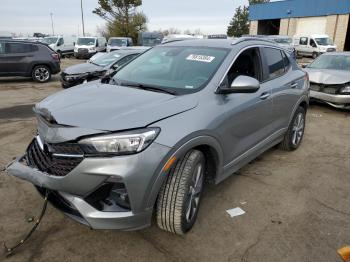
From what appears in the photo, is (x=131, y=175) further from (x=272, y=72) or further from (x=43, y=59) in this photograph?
(x=43, y=59)

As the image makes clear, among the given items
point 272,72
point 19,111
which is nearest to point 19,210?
point 272,72

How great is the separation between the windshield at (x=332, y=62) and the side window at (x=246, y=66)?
6030 mm

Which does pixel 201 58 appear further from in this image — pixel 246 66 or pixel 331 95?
pixel 331 95

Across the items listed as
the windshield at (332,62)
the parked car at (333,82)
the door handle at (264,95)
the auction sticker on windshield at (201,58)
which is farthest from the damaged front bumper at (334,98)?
the auction sticker on windshield at (201,58)

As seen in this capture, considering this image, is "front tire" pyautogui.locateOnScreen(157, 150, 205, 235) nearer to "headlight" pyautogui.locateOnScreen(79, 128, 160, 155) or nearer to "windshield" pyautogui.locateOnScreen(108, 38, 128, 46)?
"headlight" pyautogui.locateOnScreen(79, 128, 160, 155)

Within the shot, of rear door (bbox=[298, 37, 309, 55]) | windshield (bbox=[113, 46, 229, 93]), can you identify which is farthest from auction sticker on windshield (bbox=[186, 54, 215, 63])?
rear door (bbox=[298, 37, 309, 55])

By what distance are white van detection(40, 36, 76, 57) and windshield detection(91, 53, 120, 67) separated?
18402mm

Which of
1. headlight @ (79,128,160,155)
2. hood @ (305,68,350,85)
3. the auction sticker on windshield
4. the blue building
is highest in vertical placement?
the blue building

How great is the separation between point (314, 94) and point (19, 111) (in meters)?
7.33

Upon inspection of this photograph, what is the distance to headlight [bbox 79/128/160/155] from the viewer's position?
95.4 inches

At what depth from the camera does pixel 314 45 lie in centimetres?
2994

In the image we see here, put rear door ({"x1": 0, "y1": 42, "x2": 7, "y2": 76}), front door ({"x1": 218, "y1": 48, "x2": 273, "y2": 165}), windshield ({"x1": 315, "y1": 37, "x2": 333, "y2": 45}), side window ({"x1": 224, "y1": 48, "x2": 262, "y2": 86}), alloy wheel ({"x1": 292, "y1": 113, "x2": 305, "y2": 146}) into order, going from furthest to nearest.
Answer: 1. windshield ({"x1": 315, "y1": 37, "x2": 333, "y2": 45})
2. rear door ({"x1": 0, "y1": 42, "x2": 7, "y2": 76})
3. alloy wheel ({"x1": 292, "y1": 113, "x2": 305, "y2": 146})
4. side window ({"x1": 224, "y1": 48, "x2": 262, "y2": 86})
5. front door ({"x1": 218, "y1": 48, "x2": 273, "y2": 165})

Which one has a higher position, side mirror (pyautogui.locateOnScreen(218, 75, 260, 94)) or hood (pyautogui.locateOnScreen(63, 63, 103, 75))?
side mirror (pyautogui.locateOnScreen(218, 75, 260, 94))

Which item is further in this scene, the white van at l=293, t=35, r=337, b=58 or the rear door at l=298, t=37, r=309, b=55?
the rear door at l=298, t=37, r=309, b=55
